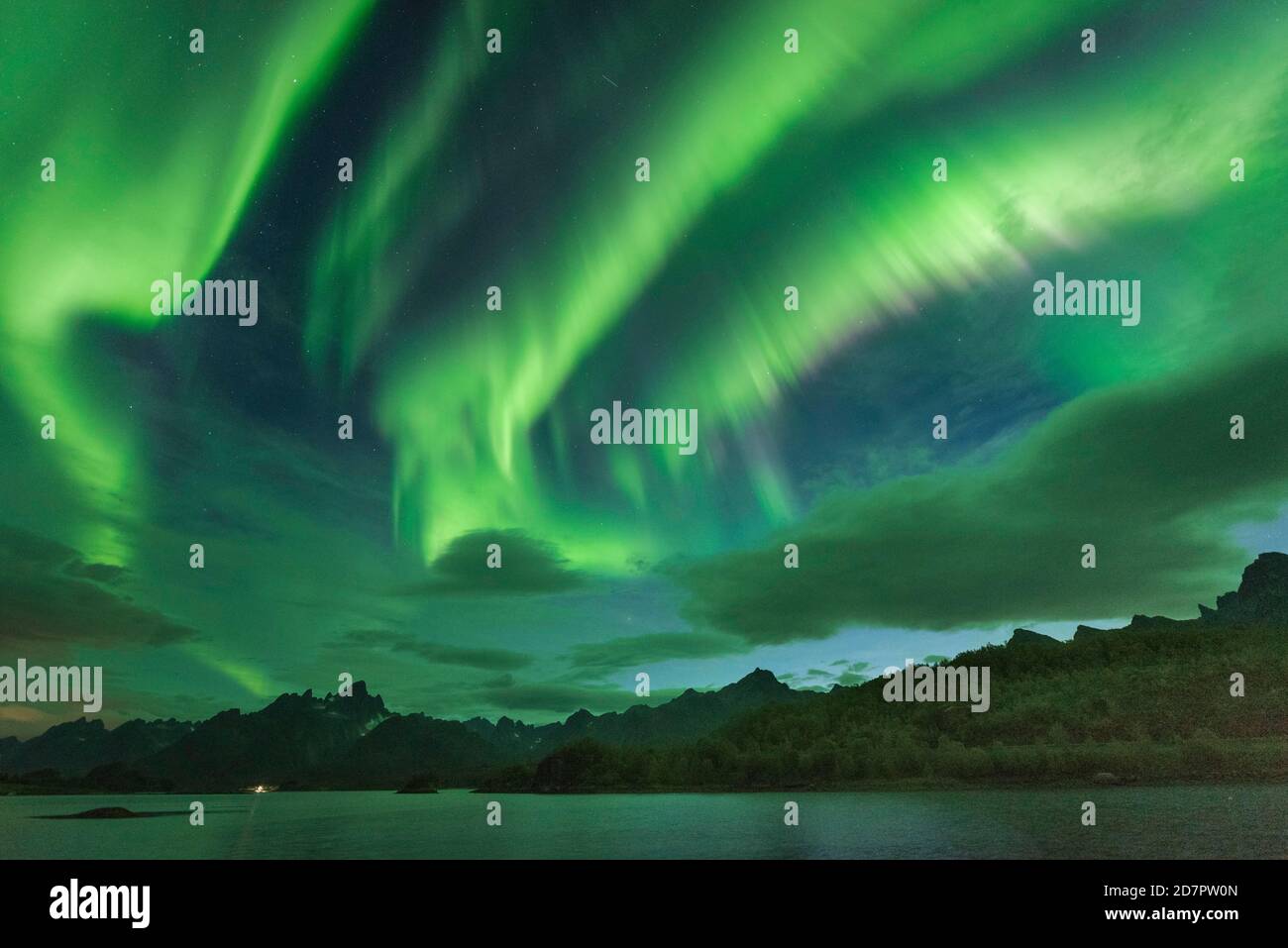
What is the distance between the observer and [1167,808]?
17175 cm

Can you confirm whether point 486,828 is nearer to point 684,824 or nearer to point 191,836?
point 684,824

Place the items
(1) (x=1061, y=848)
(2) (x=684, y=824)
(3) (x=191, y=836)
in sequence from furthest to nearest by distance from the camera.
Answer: (3) (x=191, y=836), (2) (x=684, y=824), (1) (x=1061, y=848)
